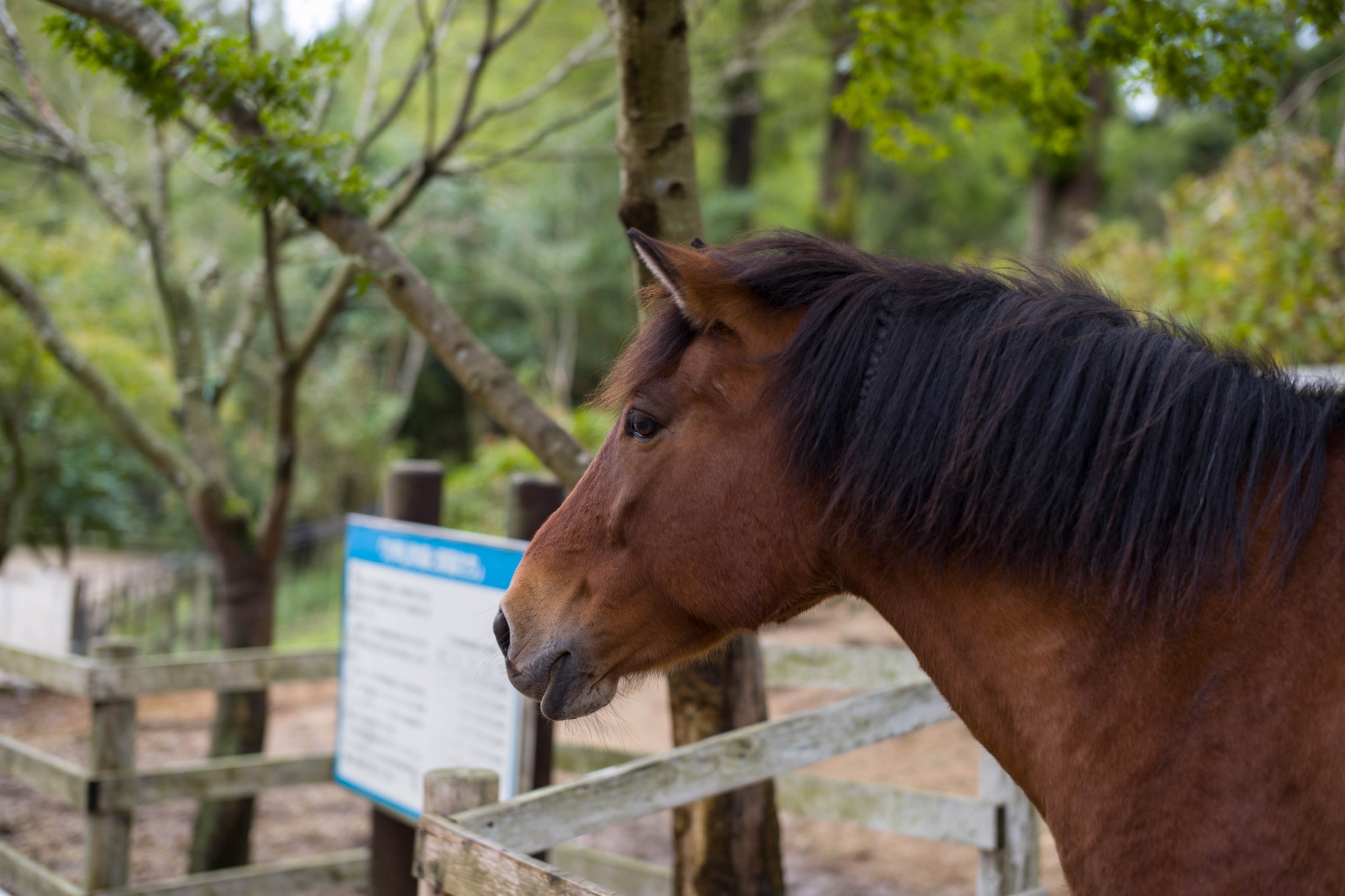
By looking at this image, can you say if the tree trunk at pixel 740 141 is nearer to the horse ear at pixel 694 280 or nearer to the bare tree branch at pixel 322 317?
the bare tree branch at pixel 322 317

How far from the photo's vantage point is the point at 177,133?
8047 mm

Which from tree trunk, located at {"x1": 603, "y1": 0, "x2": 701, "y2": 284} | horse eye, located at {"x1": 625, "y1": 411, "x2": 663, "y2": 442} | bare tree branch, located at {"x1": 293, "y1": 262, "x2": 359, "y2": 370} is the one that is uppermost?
tree trunk, located at {"x1": 603, "y1": 0, "x2": 701, "y2": 284}

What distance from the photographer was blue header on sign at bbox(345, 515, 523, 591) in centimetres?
346

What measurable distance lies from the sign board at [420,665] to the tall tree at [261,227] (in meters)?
0.69

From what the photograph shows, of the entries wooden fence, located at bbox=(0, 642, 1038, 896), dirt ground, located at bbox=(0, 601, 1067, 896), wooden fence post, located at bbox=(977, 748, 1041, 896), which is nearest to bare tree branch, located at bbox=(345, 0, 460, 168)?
wooden fence, located at bbox=(0, 642, 1038, 896)

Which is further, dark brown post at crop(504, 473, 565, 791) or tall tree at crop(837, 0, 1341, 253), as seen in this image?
dark brown post at crop(504, 473, 565, 791)

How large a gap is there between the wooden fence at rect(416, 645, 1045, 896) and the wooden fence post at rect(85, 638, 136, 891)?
2513 millimetres

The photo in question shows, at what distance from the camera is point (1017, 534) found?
1.56 m

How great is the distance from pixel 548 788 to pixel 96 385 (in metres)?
4.23

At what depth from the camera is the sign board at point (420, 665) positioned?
348 cm

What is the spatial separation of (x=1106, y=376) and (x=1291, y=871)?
74 cm

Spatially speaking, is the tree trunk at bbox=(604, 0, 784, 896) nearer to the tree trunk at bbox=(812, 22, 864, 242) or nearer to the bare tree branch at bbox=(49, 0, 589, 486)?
the bare tree branch at bbox=(49, 0, 589, 486)

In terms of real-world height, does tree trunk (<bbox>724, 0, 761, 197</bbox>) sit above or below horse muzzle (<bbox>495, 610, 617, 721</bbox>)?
above

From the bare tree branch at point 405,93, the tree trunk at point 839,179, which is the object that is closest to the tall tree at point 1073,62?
the bare tree branch at point 405,93
